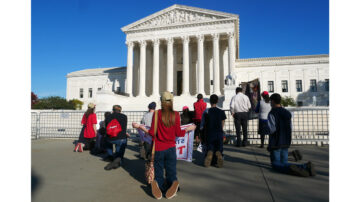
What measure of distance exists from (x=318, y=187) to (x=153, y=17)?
36001mm

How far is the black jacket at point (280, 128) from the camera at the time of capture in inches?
181

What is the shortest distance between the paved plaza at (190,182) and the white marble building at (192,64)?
843 inches

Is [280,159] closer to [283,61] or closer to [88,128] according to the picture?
[88,128]

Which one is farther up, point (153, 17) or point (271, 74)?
point (153, 17)

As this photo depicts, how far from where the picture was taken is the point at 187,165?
549cm

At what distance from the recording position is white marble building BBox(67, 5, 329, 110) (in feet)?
103

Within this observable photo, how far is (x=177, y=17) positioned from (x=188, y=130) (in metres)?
33.9

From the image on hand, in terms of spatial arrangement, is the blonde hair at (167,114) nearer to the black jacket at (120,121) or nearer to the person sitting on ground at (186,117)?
the black jacket at (120,121)

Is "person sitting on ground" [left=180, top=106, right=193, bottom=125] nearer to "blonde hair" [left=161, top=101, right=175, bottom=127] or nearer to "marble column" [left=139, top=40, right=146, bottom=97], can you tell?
"blonde hair" [left=161, top=101, right=175, bottom=127]

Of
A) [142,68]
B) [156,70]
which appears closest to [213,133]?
[156,70]

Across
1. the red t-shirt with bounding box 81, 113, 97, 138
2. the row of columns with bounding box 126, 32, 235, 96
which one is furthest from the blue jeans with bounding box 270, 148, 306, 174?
the row of columns with bounding box 126, 32, 235, 96

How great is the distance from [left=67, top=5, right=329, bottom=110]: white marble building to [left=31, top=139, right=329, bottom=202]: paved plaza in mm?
21415
